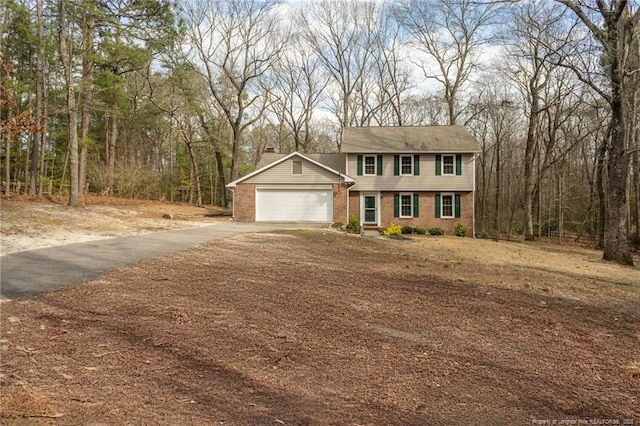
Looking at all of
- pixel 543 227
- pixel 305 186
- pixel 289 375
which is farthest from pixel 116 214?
pixel 543 227

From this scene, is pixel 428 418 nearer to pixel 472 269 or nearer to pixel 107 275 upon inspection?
pixel 107 275

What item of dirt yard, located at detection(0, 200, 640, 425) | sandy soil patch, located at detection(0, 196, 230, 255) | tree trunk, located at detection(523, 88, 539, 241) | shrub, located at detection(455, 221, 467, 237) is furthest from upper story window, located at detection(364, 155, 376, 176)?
dirt yard, located at detection(0, 200, 640, 425)

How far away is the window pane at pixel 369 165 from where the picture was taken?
922 inches

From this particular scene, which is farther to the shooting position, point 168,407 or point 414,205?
point 414,205

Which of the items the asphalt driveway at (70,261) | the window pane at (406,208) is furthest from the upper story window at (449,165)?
the asphalt driveway at (70,261)

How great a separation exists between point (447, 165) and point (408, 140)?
2.78 meters

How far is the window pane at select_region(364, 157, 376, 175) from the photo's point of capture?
23422 millimetres

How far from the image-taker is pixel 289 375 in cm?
329

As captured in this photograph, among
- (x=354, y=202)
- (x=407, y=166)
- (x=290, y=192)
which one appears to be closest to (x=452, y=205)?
(x=407, y=166)

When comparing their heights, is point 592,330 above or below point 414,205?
below

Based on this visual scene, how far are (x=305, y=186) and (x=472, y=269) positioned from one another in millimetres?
13371

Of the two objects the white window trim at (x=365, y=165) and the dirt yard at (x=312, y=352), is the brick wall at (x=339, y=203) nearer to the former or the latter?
the white window trim at (x=365, y=165)

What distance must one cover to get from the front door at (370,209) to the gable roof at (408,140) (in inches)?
107

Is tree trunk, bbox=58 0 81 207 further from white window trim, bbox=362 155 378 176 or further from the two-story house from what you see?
white window trim, bbox=362 155 378 176
